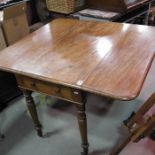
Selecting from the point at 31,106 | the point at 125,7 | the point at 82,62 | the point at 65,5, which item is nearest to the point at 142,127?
the point at 82,62

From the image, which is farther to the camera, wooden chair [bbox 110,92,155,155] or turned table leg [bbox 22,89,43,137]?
turned table leg [bbox 22,89,43,137]

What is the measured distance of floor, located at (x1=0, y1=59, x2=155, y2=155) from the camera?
64.0 inches

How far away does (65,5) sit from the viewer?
230cm

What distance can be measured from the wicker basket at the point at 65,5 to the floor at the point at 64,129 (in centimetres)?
100

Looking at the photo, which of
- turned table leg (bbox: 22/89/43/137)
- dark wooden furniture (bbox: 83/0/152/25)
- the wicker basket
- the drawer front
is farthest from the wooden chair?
the wicker basket

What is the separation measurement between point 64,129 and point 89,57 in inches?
30.6

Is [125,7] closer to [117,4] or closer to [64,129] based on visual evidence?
[117,4]

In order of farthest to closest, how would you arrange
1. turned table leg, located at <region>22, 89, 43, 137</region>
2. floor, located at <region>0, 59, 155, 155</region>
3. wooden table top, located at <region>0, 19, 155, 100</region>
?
floor, located at <region>0, 59, 155, 155</region> < turned table leg, located at <region>22, 89, 43, 137</region> < wooden table top, located at <region>0, 19, 155, 100</region>

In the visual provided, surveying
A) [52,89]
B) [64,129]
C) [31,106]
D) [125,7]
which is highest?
[125,7]

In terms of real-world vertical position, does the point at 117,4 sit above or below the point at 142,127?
above

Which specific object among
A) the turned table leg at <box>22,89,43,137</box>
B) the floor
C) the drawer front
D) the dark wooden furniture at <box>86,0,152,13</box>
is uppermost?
the dark wooden furniture at <box>86,0,152,13</box>

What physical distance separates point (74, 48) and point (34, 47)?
0.29 metres

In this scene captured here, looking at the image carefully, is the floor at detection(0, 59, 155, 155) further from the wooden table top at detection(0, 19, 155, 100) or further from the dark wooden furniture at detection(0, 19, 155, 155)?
the wooden table top at detection(0, 19, 155, 100)

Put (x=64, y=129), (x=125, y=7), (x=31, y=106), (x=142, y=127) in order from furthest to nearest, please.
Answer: (x=125, y=7)
(x=64, y=129)
(x=31, y=106)
(x=142, y=127)
